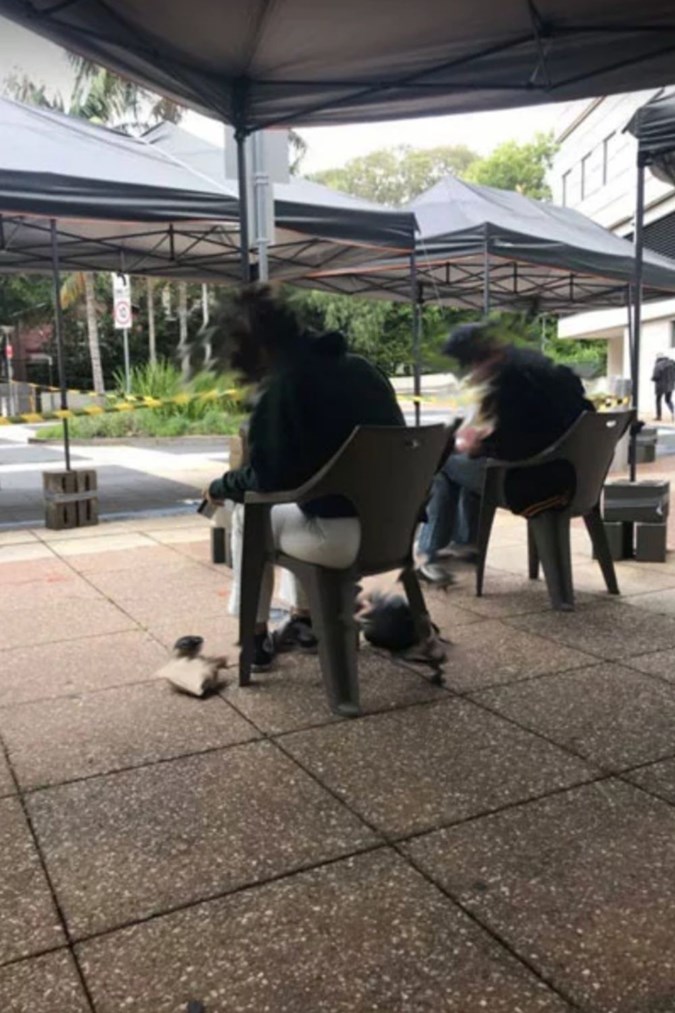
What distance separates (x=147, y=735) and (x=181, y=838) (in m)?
0.74

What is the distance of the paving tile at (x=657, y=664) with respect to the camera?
11.7ft

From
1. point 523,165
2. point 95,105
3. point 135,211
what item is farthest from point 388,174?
point 135,211

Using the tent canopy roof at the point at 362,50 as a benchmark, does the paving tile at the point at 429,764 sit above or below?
below

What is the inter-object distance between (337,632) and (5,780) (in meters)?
1.18

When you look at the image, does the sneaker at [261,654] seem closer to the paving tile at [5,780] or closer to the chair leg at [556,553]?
the paving tile at [5,780]

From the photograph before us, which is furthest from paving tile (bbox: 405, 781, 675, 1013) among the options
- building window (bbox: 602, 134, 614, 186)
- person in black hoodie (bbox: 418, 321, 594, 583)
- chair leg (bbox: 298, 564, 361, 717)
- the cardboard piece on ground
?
building window (bbox: 602, 134, 614, 186)

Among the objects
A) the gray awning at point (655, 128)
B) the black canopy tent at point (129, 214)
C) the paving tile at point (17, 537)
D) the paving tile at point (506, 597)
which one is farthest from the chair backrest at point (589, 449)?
the paving tile at point (17, 537)

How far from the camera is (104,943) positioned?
1919mm

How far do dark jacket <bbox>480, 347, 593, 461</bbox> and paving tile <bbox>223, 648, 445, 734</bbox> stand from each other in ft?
4.76

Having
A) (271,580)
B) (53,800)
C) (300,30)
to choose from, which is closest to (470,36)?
(300,30)

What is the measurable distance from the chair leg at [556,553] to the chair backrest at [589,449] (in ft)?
0.37

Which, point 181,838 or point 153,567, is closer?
point 181,838

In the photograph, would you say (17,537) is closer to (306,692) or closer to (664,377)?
(306,692)

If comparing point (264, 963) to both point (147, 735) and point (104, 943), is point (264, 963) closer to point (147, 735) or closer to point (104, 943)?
point (104, 943)
